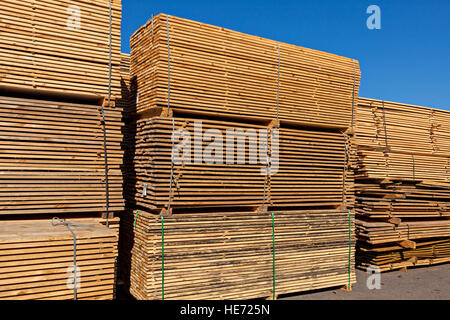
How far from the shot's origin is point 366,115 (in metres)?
10.8

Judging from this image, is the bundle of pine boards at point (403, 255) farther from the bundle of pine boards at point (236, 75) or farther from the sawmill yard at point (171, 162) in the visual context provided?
the bundle of pine boards at point (236, 75)

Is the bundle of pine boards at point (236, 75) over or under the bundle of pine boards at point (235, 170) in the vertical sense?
over

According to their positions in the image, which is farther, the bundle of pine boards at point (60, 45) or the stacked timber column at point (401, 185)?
the stacked timber column at point (401, 185)

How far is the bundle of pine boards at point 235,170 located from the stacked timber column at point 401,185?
6.18 ft

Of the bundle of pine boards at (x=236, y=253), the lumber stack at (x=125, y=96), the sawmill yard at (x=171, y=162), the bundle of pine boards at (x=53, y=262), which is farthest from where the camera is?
the lumber stack at (x=125, y=96)

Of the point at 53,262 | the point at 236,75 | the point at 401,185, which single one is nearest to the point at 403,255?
the point at 401,185

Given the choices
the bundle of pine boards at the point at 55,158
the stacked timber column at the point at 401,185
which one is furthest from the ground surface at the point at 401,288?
the bundle of pine boards at the point at 55,158

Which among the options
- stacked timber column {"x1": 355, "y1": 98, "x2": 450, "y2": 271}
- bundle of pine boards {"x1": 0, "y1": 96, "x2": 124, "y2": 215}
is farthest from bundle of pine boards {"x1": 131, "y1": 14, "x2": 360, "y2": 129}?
stacked timber column {"x1": 355, "y1": 98, "x2": 450, "y2": 271}

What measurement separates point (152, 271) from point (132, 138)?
2910 millimetres

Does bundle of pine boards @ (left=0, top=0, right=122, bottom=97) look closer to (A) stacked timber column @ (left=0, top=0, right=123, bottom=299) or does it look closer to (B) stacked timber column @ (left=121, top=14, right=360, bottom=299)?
(A) stacked timber column @ (left=0, top=0, right=123, bottom=299)

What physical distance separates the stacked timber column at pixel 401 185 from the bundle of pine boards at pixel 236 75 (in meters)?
2.24

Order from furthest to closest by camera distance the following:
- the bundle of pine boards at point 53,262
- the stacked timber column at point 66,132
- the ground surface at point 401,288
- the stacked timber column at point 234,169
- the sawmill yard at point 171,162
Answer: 1. the ground surface at point 401,288
2. the stacked timber column at point 234,169
3. the sawmill yard at point 171,162
4. the stacked timber column at point 66,132
5. the bundle of pine boards at point 53,262

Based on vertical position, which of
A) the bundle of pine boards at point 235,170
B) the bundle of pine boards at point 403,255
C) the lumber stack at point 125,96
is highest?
the lumber stack at point 125,96

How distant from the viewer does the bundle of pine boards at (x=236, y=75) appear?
7.02 metres
